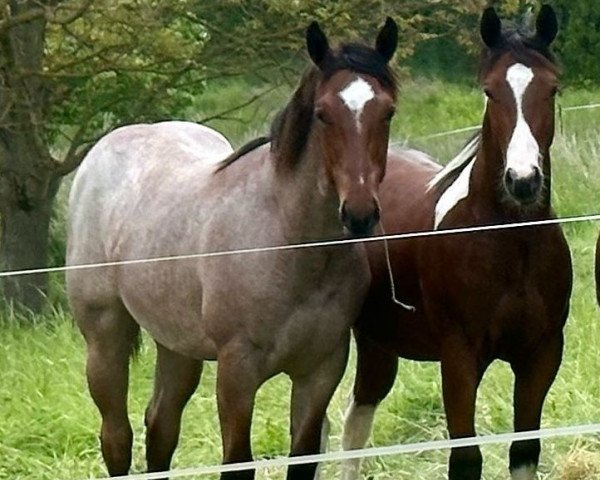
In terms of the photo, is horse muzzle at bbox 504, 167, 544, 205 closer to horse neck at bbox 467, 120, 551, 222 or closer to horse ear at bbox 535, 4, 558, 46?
horse neck at bbox 467, 120, 551, 222

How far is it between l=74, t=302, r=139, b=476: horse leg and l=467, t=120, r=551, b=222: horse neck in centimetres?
124

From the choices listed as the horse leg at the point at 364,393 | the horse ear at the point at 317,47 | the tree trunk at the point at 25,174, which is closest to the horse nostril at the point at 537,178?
the horse ear at the point at 317,47

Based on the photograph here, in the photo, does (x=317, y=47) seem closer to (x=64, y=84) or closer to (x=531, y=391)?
(x=531, y=391)

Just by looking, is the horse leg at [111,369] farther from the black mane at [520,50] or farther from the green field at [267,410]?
the black mane at [520,50]

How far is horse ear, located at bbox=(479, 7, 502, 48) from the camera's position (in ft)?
12.0

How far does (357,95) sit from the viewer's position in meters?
3.47

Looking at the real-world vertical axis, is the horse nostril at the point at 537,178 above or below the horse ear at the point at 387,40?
below

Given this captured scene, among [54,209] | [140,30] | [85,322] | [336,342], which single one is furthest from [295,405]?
[54,209]

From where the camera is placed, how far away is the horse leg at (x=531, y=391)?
3.79m

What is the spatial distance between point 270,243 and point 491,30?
2.69ft

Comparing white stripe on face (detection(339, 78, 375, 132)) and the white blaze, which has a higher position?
white stripe on face (detection(339, 78, 375, 132))

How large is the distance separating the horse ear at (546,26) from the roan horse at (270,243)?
0.39 metres

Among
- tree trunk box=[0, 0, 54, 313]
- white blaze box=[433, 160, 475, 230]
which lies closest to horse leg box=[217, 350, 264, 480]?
white blaze box=[433, 160, 475, 230]

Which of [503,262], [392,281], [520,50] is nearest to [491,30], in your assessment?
[520,50]
